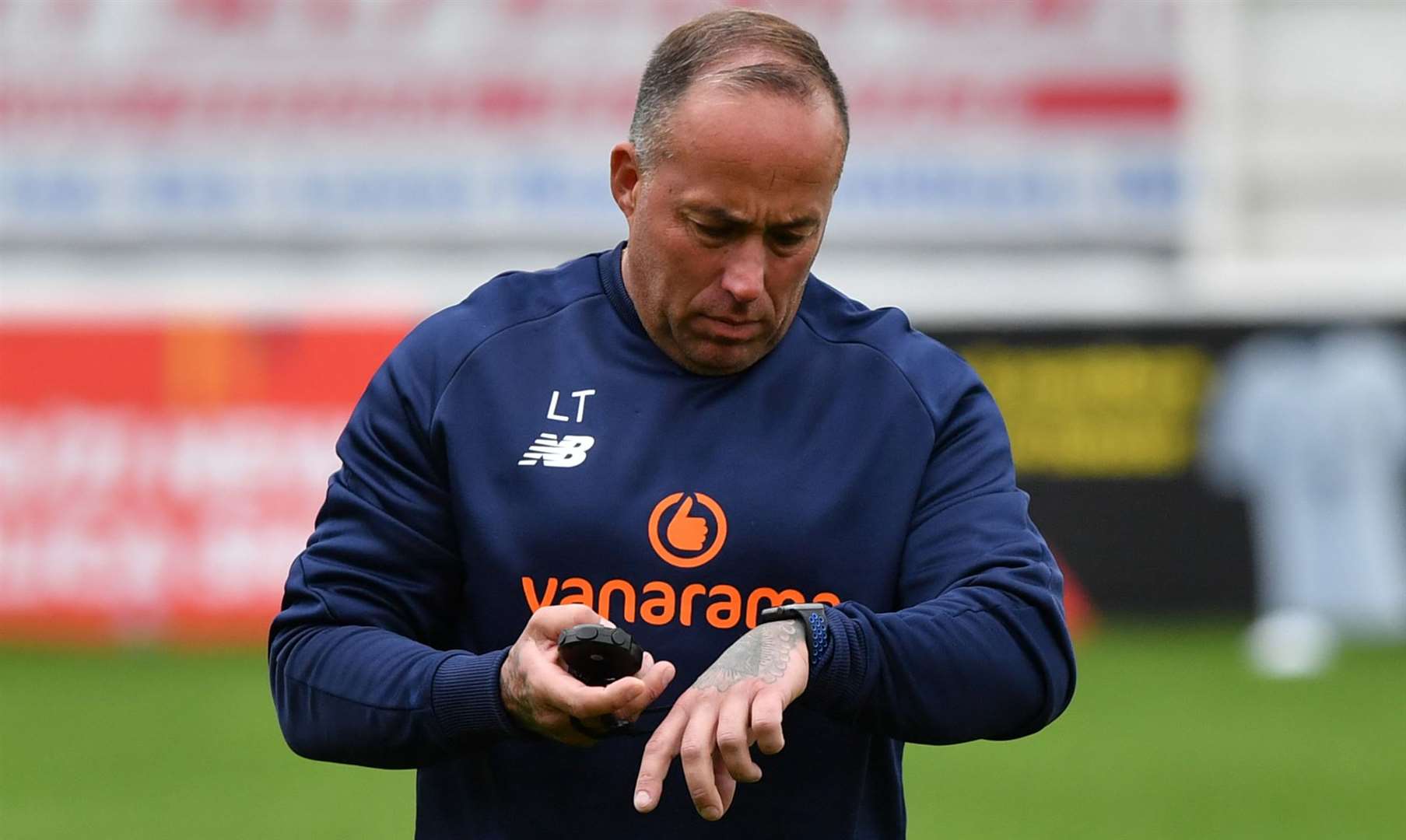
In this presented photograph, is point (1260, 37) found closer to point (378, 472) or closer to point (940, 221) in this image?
point (940, 221)

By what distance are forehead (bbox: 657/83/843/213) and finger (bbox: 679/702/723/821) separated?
591 millimetres

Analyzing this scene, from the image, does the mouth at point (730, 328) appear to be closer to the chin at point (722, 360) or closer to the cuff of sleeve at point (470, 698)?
the chin at point (722, 360)

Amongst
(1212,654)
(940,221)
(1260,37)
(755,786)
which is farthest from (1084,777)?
(1260,37)

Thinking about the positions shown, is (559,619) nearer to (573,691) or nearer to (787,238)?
(573,691)

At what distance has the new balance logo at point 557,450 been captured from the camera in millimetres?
2375

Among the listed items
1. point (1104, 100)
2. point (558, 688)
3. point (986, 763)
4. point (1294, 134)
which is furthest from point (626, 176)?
point (1294, 134)

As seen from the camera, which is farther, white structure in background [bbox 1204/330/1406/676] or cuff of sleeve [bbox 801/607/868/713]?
white structure in background [bbox 1204/330/1406/676]

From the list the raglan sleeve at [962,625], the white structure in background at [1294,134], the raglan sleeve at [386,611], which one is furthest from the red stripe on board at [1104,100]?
the raglan sleeve at [386,611]

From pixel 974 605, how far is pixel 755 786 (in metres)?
0.34

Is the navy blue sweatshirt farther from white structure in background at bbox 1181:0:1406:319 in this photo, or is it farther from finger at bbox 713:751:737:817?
white structure in background at bbox 1181:0:1406:319

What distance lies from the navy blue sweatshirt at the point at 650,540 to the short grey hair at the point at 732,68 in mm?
290

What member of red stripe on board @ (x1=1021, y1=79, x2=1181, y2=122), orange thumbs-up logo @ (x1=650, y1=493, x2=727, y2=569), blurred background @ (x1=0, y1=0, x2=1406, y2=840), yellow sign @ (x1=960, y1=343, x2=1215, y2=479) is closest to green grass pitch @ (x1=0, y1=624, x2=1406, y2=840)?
blurred background @ (x1=0, y1=0, x2=1406, y2=840)

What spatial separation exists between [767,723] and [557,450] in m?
0.54

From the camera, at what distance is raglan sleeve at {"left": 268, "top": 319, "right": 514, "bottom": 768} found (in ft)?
7.14
